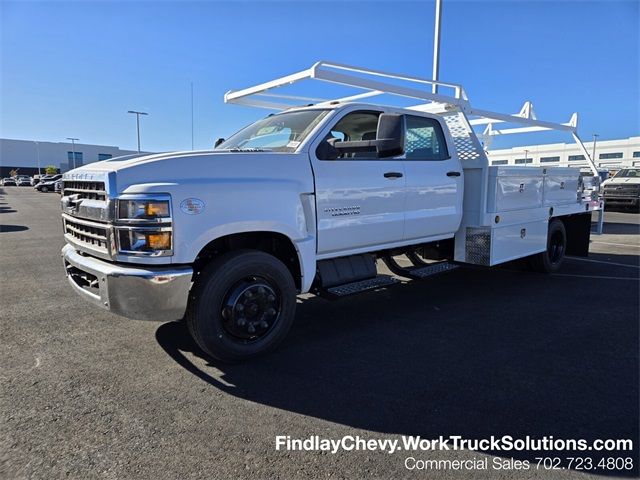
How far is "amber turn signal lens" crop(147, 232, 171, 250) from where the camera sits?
3328mm

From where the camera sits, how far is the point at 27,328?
464 cm

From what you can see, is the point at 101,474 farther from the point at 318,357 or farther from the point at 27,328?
the point at 27,328

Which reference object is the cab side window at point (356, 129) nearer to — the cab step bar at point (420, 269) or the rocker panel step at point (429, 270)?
the cab step bar at point (420, 269)

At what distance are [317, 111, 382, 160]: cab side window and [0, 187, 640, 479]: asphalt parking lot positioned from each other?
1.73 m

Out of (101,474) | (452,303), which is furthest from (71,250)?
(452,303)

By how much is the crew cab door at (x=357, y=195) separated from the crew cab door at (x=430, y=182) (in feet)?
0.69

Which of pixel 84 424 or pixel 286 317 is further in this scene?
pixel 286 317

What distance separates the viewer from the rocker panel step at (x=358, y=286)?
4430 mm

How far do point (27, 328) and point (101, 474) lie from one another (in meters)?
2.83

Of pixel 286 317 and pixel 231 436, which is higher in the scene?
pixel 286 317

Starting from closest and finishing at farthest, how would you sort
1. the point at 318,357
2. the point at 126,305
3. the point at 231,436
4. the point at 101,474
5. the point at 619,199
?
the point at 101,474
the point at 231,436
the point at 126,305
the point at 318,357
the point at 619,199

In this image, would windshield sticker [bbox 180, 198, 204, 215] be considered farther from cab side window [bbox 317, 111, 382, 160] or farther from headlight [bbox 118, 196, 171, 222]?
cab side window [bbox 317, 111, 382, 160]

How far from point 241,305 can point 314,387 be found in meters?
0.87

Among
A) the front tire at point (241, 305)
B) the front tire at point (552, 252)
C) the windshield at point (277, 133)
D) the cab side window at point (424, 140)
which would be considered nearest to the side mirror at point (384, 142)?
the windshield at point (277, 133)
